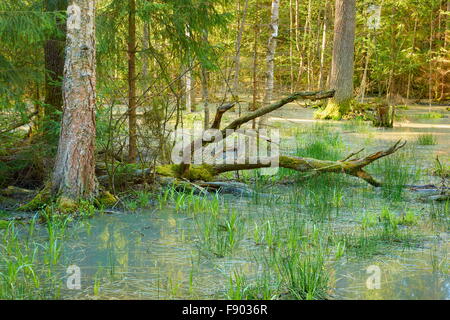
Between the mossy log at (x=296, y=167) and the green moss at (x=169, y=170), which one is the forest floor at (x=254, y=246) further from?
the green moss at (x=169, y=170)

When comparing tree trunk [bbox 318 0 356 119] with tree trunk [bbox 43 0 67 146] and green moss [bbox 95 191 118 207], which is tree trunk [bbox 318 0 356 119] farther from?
green moss [bbox 95 191 118 207]

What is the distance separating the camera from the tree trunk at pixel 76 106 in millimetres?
5852

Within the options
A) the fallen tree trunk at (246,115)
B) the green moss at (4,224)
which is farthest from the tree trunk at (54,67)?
the green moss at (4,224)

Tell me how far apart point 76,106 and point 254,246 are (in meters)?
2.55

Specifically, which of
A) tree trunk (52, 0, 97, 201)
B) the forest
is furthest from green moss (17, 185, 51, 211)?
tree trunk (52, 0, 97, 201)

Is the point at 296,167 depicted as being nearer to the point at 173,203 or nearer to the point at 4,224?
the point at 173,203

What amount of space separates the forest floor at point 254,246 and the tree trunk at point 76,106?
1.74ft

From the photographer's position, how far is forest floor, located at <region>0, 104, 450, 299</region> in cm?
373

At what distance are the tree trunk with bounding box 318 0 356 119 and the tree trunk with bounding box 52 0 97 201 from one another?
12.7 m

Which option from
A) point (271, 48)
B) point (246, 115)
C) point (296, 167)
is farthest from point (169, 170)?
point (271, 48)

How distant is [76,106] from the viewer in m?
5.86

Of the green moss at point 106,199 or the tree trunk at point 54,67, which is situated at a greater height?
the tree trunk at point 54,67
